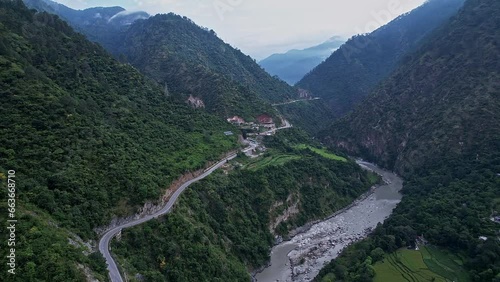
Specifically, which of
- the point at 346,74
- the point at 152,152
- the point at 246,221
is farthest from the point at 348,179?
the point at 346,74

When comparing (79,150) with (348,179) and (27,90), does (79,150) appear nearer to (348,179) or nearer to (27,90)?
(27,90)

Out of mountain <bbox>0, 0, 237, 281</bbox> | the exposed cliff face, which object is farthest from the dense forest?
the exposed cliff face

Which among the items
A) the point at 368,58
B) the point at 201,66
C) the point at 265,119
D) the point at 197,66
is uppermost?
the point at 368,58

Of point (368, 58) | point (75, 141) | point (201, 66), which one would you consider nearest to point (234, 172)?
point (75, 141)

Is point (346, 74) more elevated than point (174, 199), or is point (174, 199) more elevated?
point (346, 74)

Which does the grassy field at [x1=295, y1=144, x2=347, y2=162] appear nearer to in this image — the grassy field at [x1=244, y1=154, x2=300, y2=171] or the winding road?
the grassy field at [x1=244, y1=154, x2=300, y2=171]

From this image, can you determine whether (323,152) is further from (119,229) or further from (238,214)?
(119,229)
